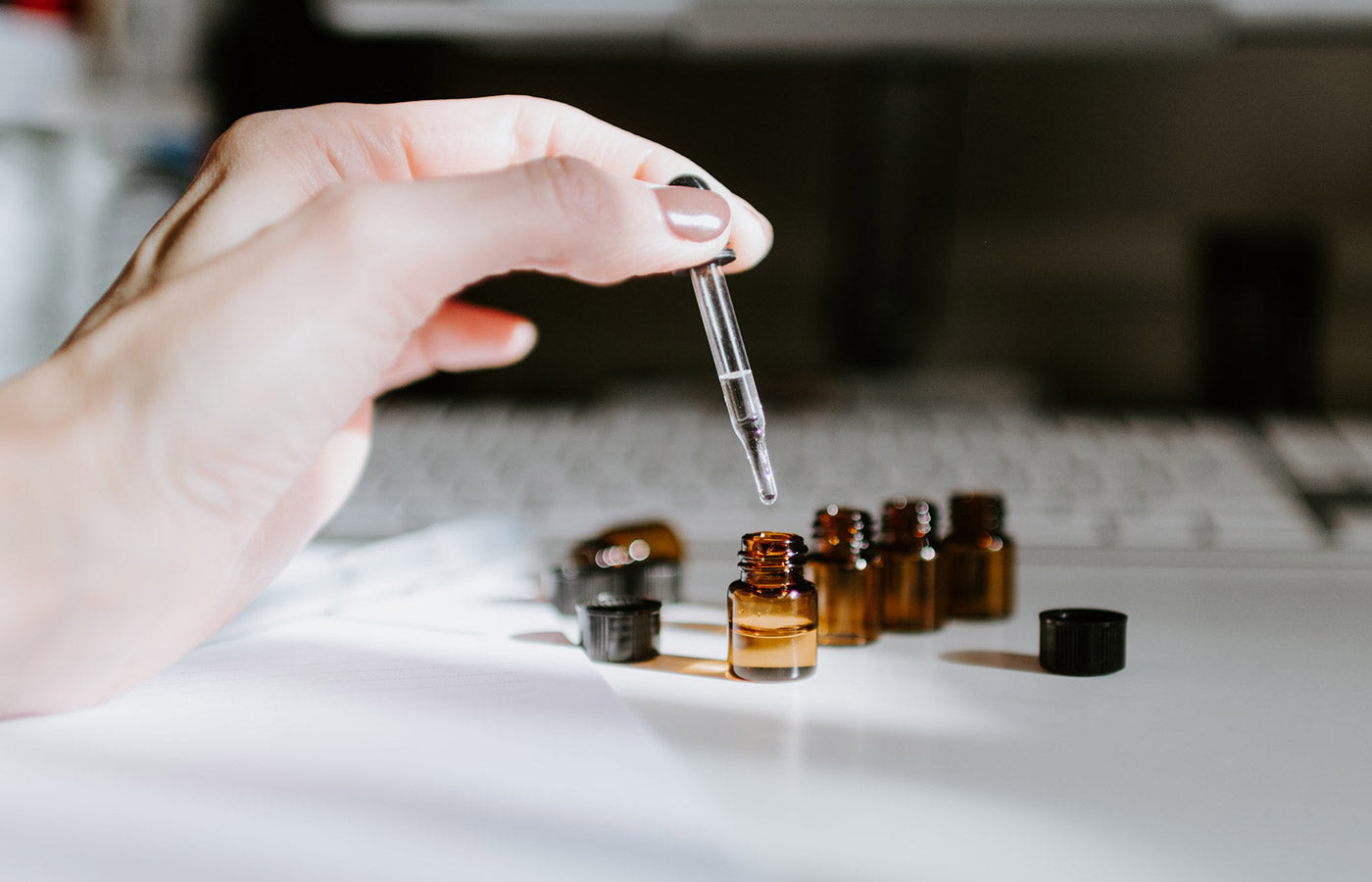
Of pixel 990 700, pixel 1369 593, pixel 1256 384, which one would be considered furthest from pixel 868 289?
pixel 990 700

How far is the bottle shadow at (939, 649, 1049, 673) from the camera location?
20.8 inches

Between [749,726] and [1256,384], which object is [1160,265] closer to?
[1256,384]

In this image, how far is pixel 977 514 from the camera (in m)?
0.62

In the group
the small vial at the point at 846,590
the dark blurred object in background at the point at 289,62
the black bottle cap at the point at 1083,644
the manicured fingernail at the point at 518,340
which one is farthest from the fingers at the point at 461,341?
the dark blurred object in background at the point at 289,62

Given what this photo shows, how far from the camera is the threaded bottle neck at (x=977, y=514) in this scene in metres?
0.62

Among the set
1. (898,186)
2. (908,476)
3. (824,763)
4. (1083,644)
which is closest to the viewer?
(824,763)

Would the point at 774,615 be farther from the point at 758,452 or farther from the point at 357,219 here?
the point at 357,219

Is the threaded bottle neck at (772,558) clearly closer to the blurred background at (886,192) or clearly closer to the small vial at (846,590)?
the small vial at (846,590)

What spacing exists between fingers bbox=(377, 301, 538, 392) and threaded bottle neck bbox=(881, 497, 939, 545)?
0.77ft

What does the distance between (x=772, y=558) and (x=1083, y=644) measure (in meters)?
0.14

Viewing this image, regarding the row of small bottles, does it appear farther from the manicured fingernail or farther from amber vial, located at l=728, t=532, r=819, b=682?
the manicured fingernail

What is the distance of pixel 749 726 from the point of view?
17.6 inches

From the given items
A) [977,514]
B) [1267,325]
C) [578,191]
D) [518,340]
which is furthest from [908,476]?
[1267,325]

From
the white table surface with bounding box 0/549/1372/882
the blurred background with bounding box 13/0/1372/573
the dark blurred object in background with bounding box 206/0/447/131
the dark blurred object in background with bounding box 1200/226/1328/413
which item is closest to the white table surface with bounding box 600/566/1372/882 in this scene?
the white table surface with bounding box 0/549/1372/882
